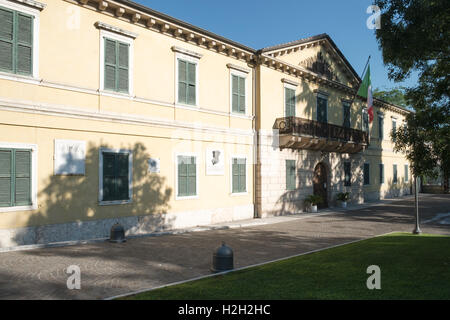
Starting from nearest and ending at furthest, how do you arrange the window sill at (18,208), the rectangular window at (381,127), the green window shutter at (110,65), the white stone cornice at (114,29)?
the window sill at (18,208) → the white stone cornice at (114,29) → the green window shutter at (110,65) → the rectangular window at (381,127)

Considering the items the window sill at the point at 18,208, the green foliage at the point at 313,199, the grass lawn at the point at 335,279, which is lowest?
the grass lawn at the point at 335,279

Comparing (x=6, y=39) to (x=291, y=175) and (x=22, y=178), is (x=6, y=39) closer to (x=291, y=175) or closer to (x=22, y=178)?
(x=22, y=178)

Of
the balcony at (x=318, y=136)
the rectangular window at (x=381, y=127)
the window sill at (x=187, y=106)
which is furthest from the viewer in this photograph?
the rectangular window at (x=381, y=127)

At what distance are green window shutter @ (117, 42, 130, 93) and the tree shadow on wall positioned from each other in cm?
214

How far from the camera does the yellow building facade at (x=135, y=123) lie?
10.6m

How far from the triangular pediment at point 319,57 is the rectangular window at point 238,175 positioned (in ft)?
18.2

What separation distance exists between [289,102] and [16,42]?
525 inches

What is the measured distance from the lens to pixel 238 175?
17172mm

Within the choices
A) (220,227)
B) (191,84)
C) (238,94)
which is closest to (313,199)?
(238,94)

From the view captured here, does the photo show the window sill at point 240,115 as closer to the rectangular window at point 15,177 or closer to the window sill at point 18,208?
the rectangular window at point 15,177

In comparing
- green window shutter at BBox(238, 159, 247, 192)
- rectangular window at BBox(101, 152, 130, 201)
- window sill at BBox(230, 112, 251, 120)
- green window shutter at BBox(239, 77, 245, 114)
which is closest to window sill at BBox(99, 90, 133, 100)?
rectangular window at BBox(101, 152, 130, 201)

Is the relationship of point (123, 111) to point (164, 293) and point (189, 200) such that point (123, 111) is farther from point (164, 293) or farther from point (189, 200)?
point (164, 293)

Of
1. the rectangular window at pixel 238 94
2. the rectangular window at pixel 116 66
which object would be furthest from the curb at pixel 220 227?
the rectangular window at pixel 238 94

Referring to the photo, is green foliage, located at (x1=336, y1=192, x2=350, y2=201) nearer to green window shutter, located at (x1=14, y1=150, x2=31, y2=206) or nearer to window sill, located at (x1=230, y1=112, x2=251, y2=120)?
window sill, located at (x1=230, y1=112, x2=251, y2=120)
